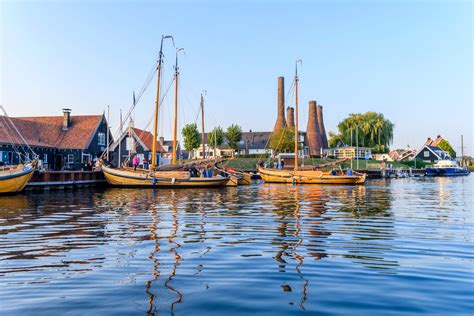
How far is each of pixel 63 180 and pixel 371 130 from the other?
86.2m

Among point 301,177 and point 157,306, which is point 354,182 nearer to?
point 301,177

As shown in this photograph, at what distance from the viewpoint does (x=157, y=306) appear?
17.8ft

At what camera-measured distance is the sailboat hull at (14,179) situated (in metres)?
→ 27.5

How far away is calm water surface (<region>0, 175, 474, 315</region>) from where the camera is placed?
18.3 ft

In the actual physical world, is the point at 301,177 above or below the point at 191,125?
below

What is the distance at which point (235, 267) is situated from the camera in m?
7.64

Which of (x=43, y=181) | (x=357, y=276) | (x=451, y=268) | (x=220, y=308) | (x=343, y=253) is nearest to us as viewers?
(x=220, y=308)

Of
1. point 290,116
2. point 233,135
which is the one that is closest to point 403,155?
point 290,116

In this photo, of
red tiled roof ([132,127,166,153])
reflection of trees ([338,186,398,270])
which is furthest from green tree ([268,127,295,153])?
reflection of trees ([338,186,398,270])

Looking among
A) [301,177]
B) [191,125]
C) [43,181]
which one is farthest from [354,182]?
[191,125]

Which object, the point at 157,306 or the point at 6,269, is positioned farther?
the point at 6,269

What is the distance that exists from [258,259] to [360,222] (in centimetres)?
721

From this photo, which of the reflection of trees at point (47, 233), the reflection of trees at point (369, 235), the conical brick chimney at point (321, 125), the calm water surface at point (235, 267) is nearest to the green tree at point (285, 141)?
the conical brick chimney at point (321, 125)

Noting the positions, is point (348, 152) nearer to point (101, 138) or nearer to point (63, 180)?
point (101, 138)
